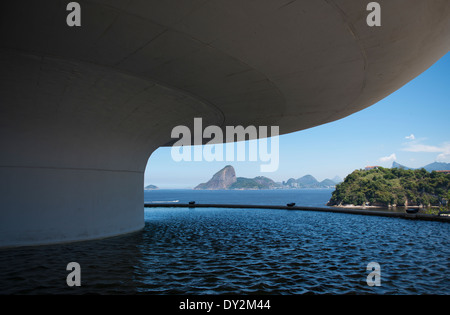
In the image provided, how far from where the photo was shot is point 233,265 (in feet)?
31.1

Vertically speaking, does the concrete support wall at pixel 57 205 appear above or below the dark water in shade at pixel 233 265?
above

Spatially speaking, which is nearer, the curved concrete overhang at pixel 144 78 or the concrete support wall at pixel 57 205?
the curved concrete overhang at pixel 144 78

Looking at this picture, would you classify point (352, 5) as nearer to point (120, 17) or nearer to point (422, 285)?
point (120, 17)

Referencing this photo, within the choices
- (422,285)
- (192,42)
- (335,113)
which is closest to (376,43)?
(192,42)

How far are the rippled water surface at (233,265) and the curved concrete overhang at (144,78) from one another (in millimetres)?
2443

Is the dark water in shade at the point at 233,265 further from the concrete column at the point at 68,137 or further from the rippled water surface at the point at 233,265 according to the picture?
the concrete column at the point at 68,137

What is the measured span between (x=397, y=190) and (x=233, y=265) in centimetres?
12415

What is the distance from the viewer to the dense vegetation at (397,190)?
107312 millimetres

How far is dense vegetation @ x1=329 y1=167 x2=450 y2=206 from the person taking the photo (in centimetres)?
10731

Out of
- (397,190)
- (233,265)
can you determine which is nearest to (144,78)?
(233,265)

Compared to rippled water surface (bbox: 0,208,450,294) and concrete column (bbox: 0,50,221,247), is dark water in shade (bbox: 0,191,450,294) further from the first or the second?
concrete column (bbox: 0,50,221,247)

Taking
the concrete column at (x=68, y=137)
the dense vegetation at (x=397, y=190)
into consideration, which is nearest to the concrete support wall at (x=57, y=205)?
the concrete column at (x=68, y=137)

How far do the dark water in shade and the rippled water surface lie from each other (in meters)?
0.03

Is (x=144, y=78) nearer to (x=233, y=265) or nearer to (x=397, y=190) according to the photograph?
(x=233, y=265)
